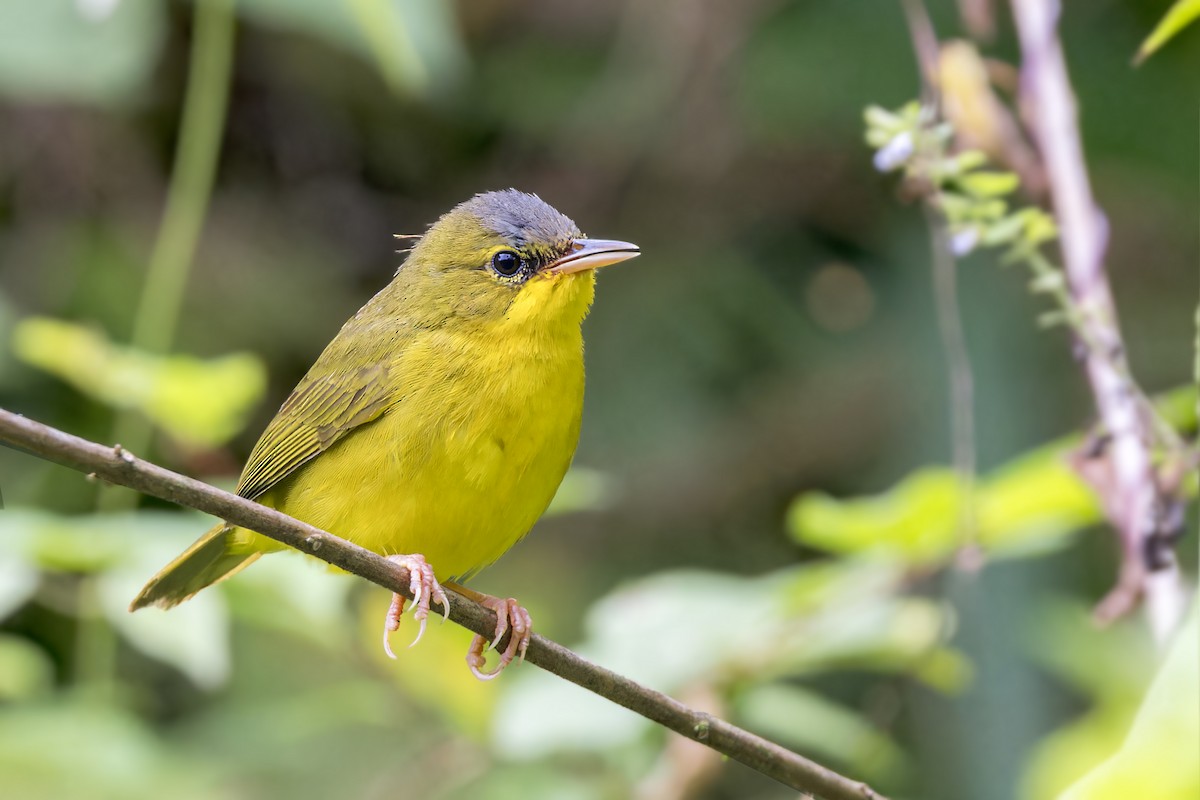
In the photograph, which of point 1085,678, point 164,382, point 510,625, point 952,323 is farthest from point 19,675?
point 1085,678

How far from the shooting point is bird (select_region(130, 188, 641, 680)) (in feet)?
9.84

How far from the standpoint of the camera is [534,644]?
89.7 inches

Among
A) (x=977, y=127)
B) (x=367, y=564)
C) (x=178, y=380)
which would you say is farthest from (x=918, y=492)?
(x=178, y=380)

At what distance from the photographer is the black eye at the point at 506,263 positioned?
336cm

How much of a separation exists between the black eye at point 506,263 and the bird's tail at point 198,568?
2.88ft

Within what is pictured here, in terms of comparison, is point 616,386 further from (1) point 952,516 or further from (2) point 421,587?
(2) point 421,587

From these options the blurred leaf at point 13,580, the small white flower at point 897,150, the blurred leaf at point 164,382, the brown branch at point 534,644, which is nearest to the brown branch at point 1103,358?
the small white flower at point 897,150

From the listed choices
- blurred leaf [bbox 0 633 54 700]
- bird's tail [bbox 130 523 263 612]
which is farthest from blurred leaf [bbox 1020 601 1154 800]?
blurred leaf [bbox 0 633 54 700]

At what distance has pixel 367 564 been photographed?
2.11 m

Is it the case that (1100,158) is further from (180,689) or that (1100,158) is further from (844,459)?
(180,689)

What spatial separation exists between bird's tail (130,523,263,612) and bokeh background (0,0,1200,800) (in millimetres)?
53

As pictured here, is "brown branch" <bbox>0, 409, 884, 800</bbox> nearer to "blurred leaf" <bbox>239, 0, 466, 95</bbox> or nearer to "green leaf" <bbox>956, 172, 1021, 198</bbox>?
"green leaf" <bbox>956, 172, 1021, 198</bbox>

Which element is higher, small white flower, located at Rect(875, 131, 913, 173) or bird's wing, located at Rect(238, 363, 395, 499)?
bird's wing, located at Rect(238, 363, 395, 499)

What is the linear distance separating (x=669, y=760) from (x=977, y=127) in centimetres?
180
